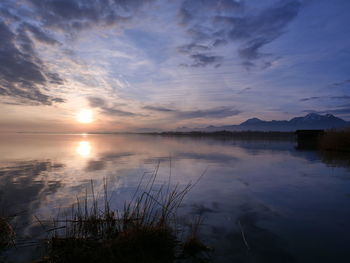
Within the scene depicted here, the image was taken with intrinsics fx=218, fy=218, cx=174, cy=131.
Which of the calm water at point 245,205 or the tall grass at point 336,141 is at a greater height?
the tall grass at point 336,141

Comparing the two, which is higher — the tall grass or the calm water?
the tall grass

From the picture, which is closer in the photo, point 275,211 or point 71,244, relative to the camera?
point 71,244

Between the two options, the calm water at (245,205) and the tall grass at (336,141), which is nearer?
the calm water at (245,205)

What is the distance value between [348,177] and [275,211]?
6.45 metres

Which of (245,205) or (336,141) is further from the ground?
(336,141)

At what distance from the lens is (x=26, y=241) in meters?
4.06

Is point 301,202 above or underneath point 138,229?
underneath

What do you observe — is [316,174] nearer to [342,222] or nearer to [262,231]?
[342,222]

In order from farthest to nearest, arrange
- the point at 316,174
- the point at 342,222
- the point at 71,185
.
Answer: the point at 316,174 < the point at 71,185 < the point at 342,222

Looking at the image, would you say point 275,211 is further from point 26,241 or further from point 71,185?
point 71,185

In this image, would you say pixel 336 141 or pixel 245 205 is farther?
pixel 336 141

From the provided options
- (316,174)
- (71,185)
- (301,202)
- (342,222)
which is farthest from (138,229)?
(316,174)

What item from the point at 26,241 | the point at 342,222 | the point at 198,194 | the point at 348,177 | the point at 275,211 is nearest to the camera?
the point at 26,241

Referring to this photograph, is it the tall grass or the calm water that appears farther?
the tall grass
